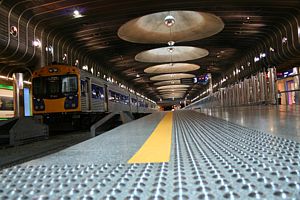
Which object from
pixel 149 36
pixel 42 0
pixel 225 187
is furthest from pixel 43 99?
pixel 225 187

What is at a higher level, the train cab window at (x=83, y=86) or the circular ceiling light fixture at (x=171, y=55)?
the circular ceiling light fixture at (x=171, y=55)

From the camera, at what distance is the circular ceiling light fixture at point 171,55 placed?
29267 millimetres

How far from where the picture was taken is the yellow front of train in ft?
42.2

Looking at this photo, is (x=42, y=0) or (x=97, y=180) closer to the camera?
(x=97, y=180)

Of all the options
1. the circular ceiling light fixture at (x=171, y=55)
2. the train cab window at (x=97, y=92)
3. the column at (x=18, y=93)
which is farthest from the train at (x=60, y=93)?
the circular ceiling light fixture at (x=171, y=55)

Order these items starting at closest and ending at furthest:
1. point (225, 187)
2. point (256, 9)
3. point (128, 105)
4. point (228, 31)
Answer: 1. point (225, 187)
2. point (256, 9)
3. point (228, 31)
4. point (128, 105)

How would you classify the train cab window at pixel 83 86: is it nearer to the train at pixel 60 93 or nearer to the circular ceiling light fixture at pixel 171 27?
the train at pixel 60 93

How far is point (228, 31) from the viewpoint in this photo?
20.7 m

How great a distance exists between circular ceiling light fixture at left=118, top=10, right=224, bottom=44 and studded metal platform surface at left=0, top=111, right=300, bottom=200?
18480 millimetres

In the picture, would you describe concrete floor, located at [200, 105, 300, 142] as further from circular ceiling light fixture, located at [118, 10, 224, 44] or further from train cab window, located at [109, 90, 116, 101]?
circular ceiling light fixture, located at [118, 10, 224, 44]

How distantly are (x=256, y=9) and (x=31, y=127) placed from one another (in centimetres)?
1333

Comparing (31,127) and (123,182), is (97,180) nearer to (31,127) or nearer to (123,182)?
(123,182)

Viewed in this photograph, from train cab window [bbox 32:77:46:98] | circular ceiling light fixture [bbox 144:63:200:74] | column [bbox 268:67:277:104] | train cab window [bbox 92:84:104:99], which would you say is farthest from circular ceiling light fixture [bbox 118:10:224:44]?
circular ceiling light fixture [bbox 144:63:200:74]

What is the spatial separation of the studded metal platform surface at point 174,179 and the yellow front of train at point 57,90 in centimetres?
1157
